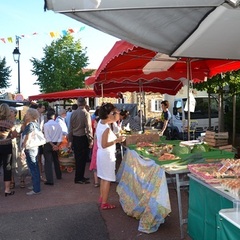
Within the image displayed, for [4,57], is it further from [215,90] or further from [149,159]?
[149,159]

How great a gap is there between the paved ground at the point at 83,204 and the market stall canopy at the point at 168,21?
7.30ft

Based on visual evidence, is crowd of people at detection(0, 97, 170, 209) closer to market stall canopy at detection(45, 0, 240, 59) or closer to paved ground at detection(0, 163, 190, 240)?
paved ground at detection(0, 163, 190, 240)

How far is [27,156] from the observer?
557 cm

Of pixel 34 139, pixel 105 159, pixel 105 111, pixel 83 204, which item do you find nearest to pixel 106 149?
pixel 105 159

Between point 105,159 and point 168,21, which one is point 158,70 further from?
point 168,21

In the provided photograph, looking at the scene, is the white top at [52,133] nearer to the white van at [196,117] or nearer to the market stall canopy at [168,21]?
the market stall canopy at [168,21]

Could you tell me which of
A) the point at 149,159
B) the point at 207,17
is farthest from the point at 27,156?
the point at 207,17

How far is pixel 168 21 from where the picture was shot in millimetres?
2697

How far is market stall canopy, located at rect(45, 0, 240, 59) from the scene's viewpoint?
2159mm

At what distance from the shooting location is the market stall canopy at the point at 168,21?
2159 millimetres

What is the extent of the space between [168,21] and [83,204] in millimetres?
3544

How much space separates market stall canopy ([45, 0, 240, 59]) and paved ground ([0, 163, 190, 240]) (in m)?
2.22

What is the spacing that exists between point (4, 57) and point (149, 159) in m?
31.0

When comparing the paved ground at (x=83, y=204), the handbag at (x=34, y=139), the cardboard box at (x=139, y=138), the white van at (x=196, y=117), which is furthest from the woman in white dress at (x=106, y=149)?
the white van at (x=196, y=117)
